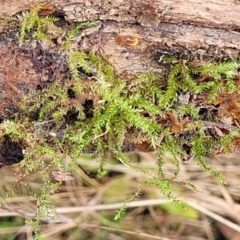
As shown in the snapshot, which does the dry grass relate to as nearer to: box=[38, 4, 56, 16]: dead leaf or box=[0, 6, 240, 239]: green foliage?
box=[0, 6, 240, 239]: green foliage

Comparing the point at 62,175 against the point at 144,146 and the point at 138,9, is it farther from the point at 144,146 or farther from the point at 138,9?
the point at 138,9

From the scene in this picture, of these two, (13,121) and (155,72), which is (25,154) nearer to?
(13,121)

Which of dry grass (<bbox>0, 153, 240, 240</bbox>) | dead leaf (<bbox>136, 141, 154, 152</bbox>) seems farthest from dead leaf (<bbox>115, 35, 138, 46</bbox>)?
dry grass (<bbox>0, 153, 240, 240</bbox>)

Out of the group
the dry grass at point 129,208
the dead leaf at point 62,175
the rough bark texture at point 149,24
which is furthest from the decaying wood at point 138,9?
the dry grass at point 129,208

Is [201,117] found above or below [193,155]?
above

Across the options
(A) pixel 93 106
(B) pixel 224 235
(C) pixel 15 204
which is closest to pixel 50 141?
(A) pixel 93 106

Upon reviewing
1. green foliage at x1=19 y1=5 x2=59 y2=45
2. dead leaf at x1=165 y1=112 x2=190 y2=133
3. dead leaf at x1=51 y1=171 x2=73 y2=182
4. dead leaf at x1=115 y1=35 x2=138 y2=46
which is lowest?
dead leaf at x1=51 y1=171 x2=73 y2=182

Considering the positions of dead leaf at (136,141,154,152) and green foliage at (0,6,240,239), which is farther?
dead leaf at (136,141,154,152)

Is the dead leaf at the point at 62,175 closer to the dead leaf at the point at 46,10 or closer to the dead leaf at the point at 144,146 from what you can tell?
the dead leaf at the point at 144,146
